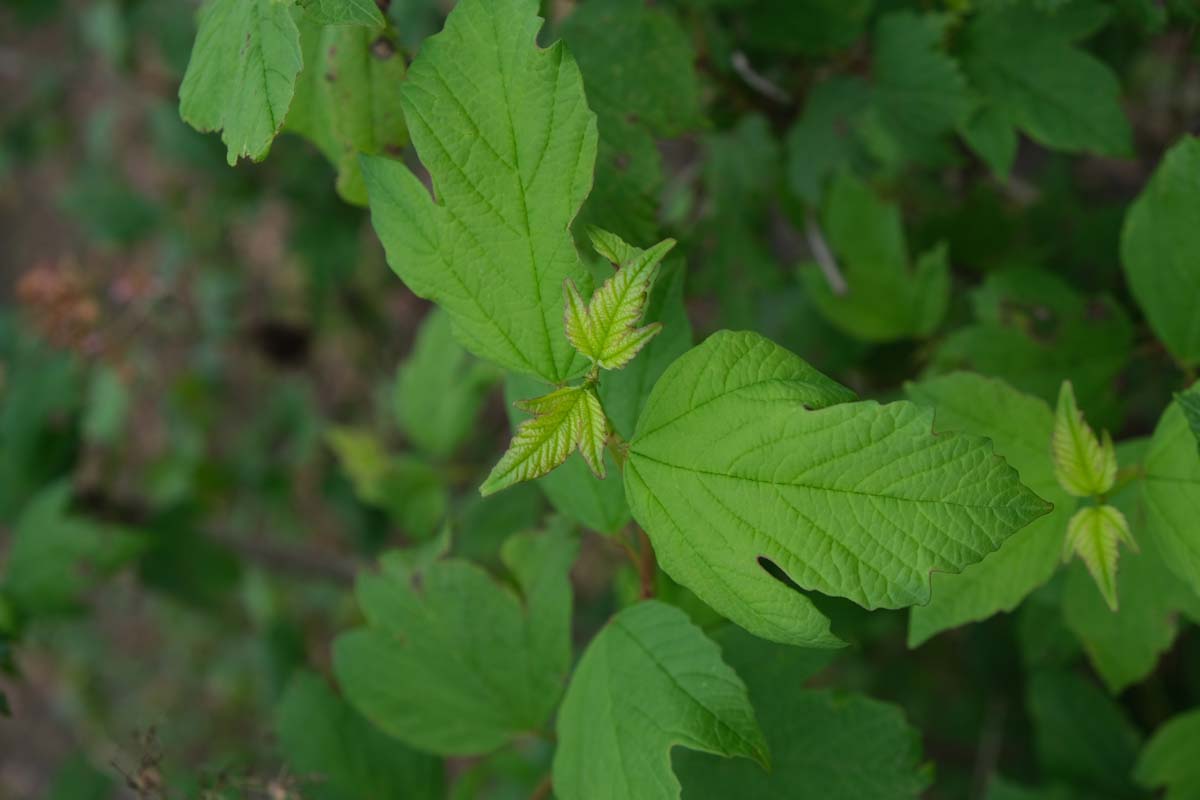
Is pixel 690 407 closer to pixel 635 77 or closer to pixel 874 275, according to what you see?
pixel 635 77

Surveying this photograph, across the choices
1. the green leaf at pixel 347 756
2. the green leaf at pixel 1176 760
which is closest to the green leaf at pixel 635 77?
the green leaf at pixel 347 756

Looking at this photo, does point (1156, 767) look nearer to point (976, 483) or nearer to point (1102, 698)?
point (1102, 698)

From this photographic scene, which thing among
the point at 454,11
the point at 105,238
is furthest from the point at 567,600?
the point at 105,238

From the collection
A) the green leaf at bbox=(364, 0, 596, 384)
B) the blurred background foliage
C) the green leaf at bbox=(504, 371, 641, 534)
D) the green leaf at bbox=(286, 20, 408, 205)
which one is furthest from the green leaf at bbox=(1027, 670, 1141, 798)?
the green leaf at bbox=(286, 20, 408, 205)

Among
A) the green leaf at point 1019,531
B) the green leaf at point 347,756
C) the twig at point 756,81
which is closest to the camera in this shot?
the green leaf at point 1019,531

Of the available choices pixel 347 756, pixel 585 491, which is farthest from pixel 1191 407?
pixel 347 756

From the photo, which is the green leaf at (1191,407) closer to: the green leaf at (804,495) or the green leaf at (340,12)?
the green leaf at (804,495)
